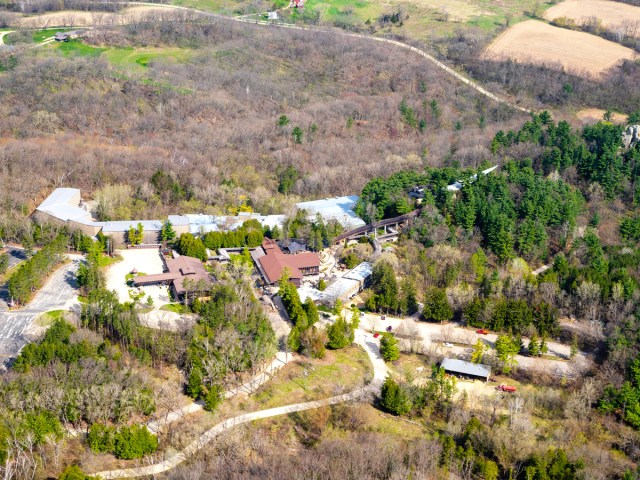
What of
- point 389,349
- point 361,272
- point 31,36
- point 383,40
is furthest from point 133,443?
point 383,40

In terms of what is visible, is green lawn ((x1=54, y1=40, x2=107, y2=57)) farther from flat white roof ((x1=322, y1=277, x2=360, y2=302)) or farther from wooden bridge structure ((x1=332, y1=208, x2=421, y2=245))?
flat white roof ((x1=322, y1=277, x2=360, y2=302))

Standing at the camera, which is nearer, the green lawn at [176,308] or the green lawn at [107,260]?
the green lawn at [176,308]

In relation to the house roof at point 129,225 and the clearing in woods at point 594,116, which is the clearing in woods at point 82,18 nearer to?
the house roof at point 129,225

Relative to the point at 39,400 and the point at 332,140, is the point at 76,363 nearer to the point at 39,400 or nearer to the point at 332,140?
the point at 39,400

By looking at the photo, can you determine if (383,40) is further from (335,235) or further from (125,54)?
(335,235)

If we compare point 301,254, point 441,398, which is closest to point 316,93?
point 301,254

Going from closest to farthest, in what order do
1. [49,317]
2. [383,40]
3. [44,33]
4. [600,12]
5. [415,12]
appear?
1. [49,317]
2. [44,33]
3. [383,40]
4. [600,12]
5. [415,12]

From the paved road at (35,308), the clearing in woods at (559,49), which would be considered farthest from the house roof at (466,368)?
the clearing in woods at (559,49)
